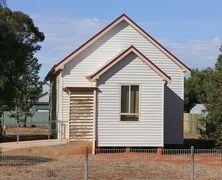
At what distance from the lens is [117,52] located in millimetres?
30188

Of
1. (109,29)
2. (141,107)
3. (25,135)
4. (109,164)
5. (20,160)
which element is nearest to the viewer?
(109,164)

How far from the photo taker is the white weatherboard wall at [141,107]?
26.7 meters

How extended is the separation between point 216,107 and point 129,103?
4.46 m

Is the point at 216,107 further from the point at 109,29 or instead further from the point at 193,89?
the point at 193,89

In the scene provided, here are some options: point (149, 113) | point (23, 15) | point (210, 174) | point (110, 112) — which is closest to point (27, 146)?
point (110, 112)

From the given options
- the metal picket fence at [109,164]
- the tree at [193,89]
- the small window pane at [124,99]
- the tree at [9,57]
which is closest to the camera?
the metal picket fence at [109,164]

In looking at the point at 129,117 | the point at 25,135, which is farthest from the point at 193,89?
the point at 129,117

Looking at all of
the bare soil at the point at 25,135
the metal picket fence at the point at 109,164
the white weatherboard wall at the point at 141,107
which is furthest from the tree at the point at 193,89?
the white weatherboard wall at the point at 141,107

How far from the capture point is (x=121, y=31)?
3038cm

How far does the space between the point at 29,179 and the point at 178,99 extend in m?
16.4

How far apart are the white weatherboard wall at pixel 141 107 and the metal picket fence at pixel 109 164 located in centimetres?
59

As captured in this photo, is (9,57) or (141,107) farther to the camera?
(9,57)

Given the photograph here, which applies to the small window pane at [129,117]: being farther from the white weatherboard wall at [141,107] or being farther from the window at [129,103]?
the white weatherboard wall at [141,107]

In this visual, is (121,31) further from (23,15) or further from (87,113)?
(23,15)
